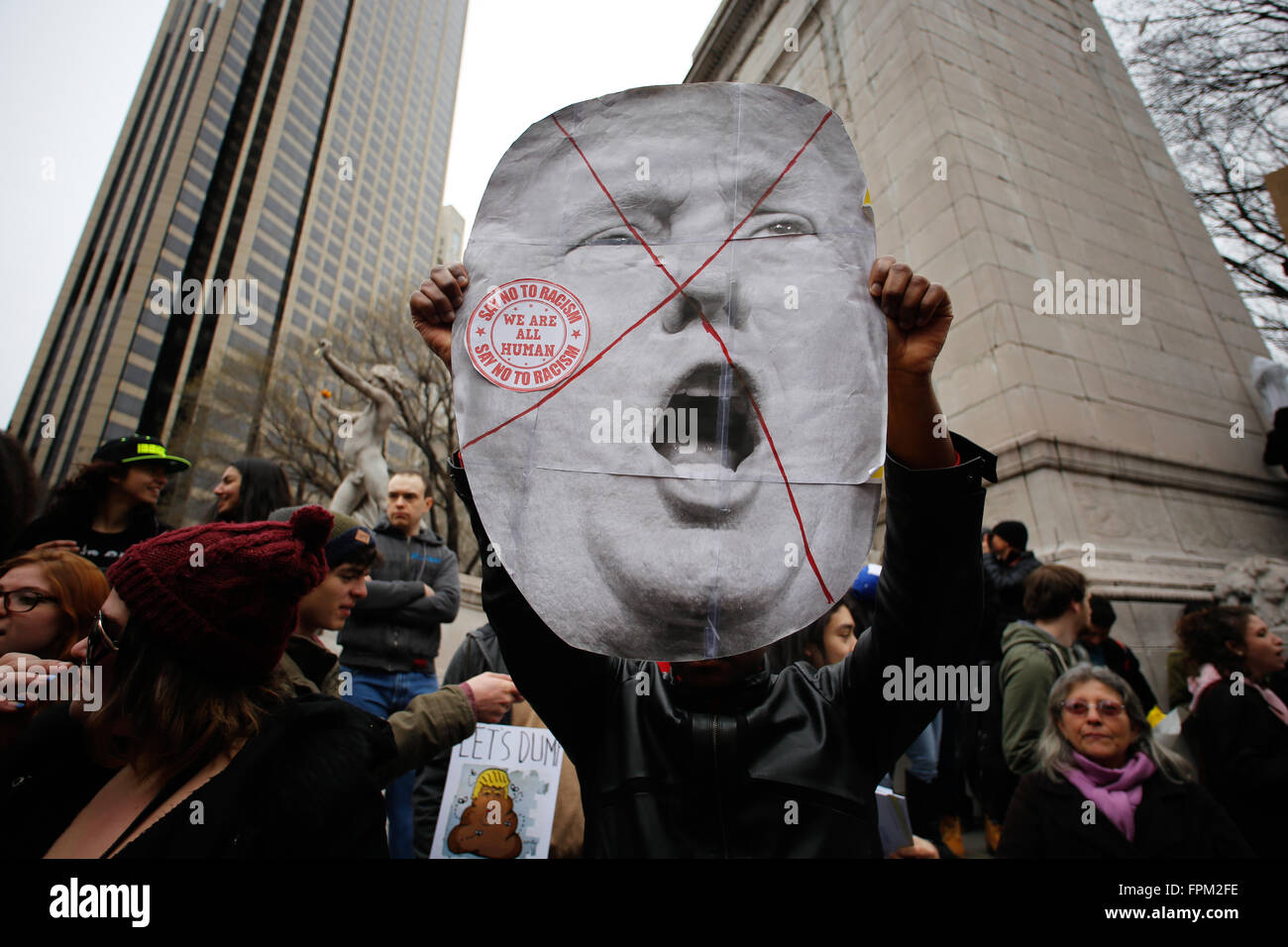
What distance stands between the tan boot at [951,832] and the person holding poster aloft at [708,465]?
298cm

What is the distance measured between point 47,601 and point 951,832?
14.4 ft

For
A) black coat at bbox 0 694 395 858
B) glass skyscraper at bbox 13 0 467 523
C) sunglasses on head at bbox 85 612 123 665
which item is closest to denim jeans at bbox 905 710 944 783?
black coat at bbox 0 694 395 858

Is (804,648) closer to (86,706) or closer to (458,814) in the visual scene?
(458,814)

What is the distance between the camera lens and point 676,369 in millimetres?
1160

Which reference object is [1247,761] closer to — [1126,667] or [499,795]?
[1126,667]

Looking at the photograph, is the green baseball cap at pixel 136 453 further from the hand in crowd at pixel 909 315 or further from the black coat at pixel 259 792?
the hand in crowd at pixel 909 315

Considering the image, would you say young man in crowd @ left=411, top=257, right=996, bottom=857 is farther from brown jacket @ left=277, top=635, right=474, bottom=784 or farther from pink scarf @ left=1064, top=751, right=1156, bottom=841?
pink scarf @ left=1064, top=751, right=1156, bottom=841

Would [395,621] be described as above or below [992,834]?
above

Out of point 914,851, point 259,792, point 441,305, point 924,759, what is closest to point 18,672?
point 259,792

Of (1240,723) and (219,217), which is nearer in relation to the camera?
(1240,723)

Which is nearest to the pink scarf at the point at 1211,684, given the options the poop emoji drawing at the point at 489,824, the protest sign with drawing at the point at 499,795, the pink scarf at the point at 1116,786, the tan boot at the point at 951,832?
the pink scarf at the point at 1116,786

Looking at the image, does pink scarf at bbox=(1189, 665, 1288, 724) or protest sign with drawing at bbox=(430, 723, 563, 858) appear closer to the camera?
protest sign with drawing at bbox=(430, 723, 563, 858)

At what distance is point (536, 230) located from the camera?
124 centimetres

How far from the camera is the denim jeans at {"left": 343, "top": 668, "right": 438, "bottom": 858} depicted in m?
2.89
